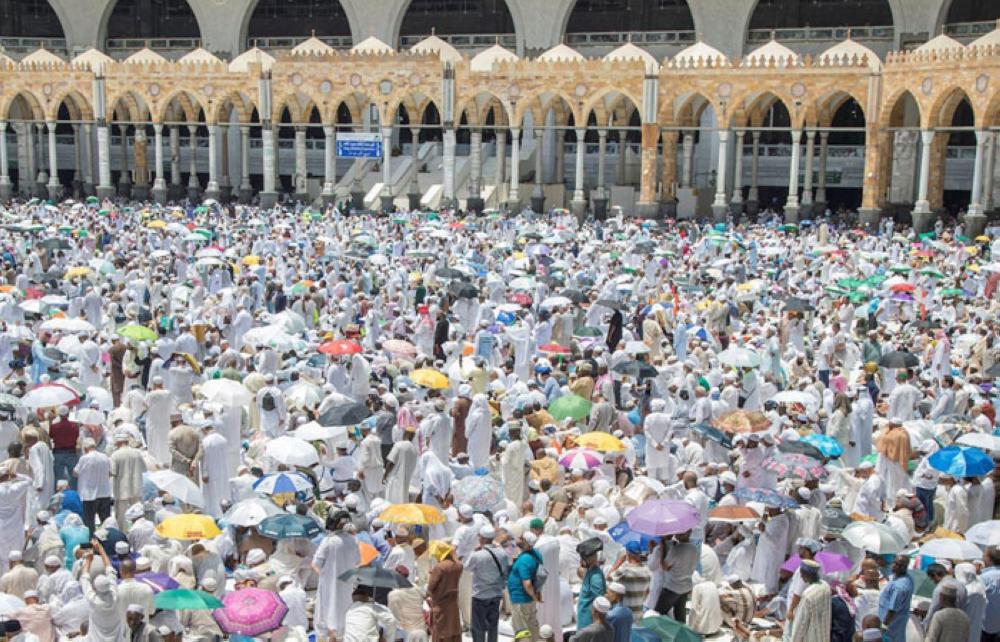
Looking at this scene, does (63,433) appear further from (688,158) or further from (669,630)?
(688,158)

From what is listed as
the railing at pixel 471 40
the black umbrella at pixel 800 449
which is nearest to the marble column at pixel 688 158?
the railing at pixel 471 40

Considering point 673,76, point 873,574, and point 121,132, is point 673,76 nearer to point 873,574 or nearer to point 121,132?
point 121,132

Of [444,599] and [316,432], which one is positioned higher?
[316,432]

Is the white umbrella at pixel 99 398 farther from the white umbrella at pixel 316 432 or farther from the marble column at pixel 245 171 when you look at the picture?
the marble column at pixel 245 171

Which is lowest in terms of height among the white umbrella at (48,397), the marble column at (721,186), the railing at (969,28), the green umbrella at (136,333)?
the white umbrella at (48,397)

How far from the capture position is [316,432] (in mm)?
10172

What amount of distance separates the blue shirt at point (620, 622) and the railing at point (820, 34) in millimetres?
32582

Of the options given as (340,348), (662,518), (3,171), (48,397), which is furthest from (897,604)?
(3,171)

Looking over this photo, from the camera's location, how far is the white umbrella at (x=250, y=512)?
823cm

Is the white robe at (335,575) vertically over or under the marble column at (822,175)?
under

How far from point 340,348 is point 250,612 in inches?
268

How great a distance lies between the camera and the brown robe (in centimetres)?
743

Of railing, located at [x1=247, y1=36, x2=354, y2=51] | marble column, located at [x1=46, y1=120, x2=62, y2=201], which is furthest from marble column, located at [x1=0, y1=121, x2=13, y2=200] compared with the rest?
railing, located at [x1=247, y1=36, x2=354, y2=51]

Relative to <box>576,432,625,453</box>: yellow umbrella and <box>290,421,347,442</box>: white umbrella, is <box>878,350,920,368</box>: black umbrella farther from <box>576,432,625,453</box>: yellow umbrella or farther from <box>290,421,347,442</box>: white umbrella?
<box>290,421,347,442</box>: white umbrella
